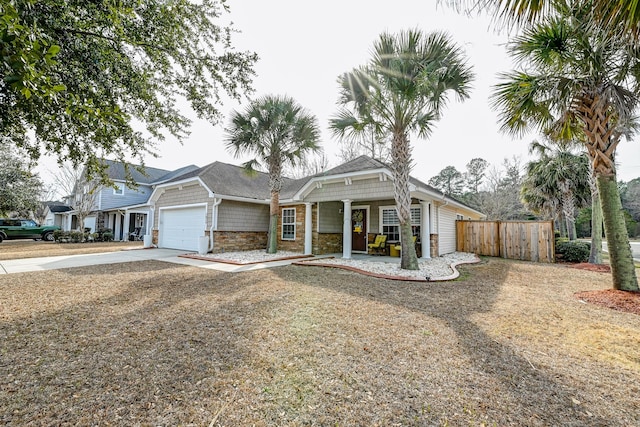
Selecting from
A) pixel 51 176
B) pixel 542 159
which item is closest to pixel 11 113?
pixel 542 159

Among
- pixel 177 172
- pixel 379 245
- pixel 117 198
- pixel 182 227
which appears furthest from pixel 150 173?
pixel 379 245

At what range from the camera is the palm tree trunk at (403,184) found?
26.0ft

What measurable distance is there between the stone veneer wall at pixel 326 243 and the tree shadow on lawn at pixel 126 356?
7.05 meters

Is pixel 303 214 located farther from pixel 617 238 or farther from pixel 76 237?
pixel 76 237

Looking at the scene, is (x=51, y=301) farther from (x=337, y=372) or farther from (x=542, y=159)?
(x=542, y=159)

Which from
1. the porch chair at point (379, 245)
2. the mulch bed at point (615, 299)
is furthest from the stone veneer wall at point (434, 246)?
the mulch bed at point (615, 299)

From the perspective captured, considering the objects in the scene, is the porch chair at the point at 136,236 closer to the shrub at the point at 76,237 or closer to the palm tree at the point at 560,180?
the shrub at the point at 76,237

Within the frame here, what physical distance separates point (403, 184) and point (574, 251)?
890 centimetres

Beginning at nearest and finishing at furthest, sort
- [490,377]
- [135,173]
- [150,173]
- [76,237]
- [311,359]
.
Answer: [490,377], [311,359], [76,237], [135,173], [150,173]

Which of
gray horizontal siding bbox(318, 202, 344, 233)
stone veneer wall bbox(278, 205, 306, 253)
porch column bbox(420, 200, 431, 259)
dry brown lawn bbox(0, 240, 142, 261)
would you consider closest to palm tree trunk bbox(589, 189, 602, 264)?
porch column bbox(420, 200, 431, 259)

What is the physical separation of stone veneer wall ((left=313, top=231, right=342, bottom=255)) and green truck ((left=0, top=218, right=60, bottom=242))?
20557 millimetres

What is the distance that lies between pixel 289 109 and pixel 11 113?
8.02 metres

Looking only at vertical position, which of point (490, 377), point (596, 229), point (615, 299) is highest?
point (596, 229)

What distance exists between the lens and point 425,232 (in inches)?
420
